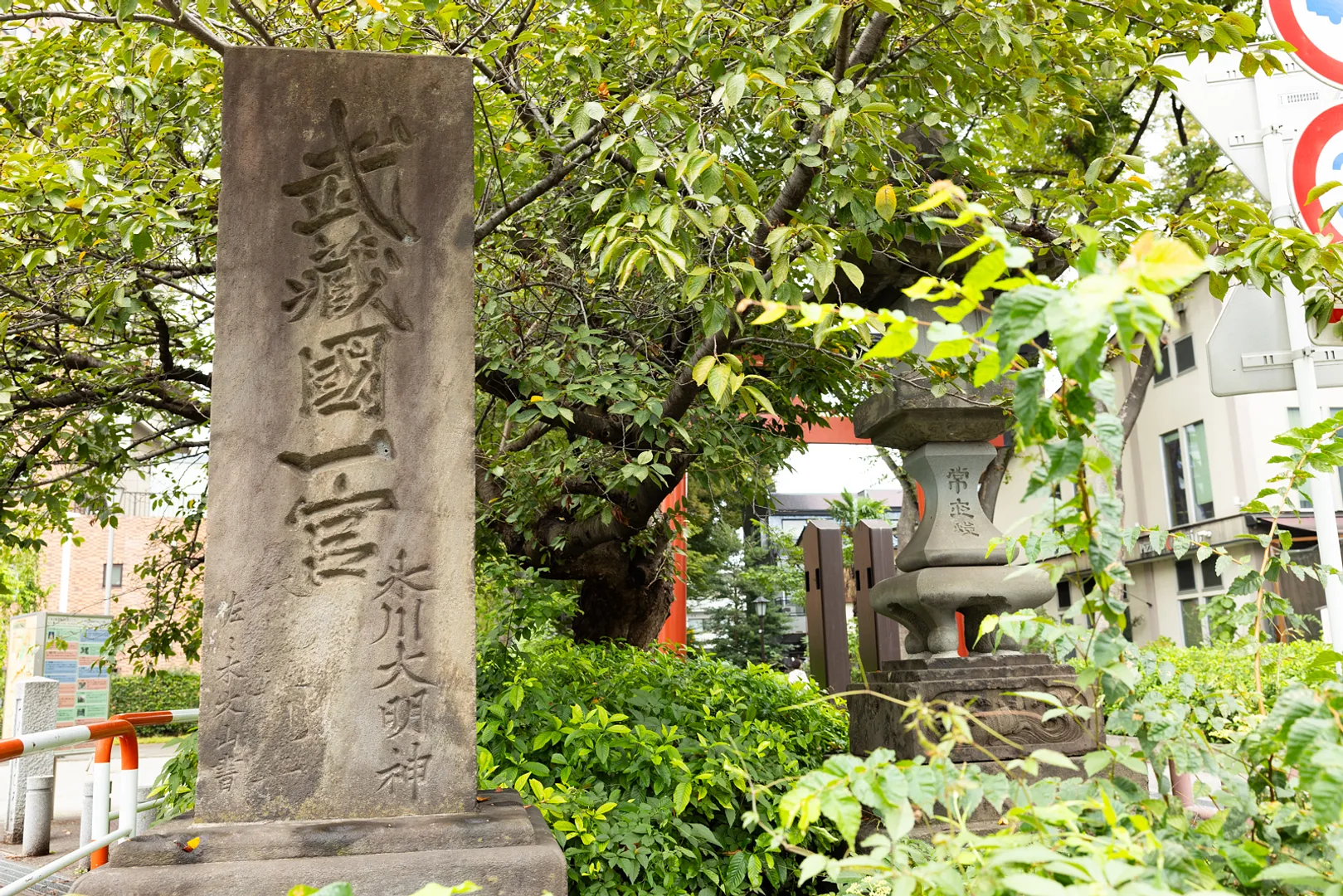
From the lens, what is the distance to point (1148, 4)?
3.73 metres

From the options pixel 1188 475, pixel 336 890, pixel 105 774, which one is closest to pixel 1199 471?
pixel 1188 475

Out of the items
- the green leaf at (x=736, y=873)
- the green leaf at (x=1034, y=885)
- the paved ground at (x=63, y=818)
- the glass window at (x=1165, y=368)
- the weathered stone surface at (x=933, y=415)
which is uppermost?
the glass window at (x=1165, y=368)

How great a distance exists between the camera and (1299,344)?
10.2 ft

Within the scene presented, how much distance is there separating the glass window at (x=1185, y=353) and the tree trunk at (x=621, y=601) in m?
16.5

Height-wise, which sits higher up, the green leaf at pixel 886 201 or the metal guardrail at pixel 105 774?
the green leaf at pixel 886 201

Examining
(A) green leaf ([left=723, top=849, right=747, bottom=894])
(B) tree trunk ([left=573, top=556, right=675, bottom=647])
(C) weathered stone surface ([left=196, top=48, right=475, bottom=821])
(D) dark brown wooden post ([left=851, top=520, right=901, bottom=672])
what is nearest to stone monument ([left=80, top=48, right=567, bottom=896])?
(C) weathered stone surface ([left=196, top=48, right=475, bottom=821])

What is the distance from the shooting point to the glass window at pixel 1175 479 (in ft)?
67.5

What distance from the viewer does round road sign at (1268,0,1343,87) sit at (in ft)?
9.95

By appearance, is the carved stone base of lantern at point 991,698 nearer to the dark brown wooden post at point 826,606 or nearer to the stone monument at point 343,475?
the stone monument at point 343,475

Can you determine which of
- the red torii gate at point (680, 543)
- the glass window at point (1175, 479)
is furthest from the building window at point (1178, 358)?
the red torii gate at point (680, 543)

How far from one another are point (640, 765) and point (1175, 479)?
2010 centimetres

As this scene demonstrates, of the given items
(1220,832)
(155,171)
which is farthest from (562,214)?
(1220,832)

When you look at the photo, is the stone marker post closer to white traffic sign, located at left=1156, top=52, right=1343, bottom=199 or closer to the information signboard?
the information signboard

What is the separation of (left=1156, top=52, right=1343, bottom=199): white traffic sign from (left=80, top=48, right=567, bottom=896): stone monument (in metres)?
2.57
